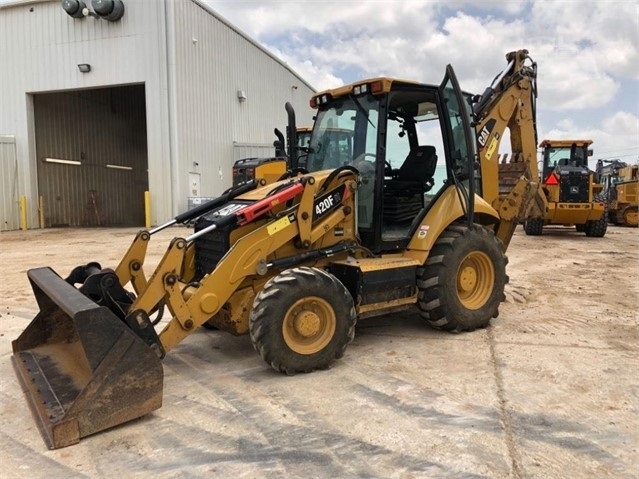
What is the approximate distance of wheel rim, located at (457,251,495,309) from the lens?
5.30 m

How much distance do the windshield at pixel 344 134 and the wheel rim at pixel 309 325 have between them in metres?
1.51

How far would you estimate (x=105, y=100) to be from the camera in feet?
73.8

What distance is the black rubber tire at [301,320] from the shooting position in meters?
3.89

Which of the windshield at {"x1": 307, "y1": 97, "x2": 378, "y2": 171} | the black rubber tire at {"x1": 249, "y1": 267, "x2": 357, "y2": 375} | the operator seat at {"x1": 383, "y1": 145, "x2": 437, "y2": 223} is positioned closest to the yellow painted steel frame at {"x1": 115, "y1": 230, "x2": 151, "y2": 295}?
the black rubber tire at {"x1": 249, "y1": 267, "x2": 357, "y2": 375}

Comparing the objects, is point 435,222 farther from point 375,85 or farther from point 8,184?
point 8,184

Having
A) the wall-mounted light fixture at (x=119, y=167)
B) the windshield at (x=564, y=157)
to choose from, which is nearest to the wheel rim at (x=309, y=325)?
the windshield at (x=564, y=157)

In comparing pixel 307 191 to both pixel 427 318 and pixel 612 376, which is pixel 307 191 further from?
pixel 612 376

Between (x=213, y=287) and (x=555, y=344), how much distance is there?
10.3ft

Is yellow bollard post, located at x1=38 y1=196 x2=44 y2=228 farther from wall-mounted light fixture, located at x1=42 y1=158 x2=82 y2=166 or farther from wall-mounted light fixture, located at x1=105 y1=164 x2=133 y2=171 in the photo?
wall-mounted light fixture, located at x1=105 y1=164 x2=133 y2=171

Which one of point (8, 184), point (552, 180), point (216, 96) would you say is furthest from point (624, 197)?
point (8, 184)

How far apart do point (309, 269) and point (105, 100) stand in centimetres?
2131

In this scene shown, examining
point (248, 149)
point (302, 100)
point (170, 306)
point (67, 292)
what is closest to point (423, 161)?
point (170, 306)

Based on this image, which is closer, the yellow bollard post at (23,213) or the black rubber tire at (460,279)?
the black rubber tire at (460,279)

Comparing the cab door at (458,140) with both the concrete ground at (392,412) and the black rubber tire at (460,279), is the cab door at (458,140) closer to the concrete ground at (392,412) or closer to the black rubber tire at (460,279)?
the black rubber tire at (460,279)
